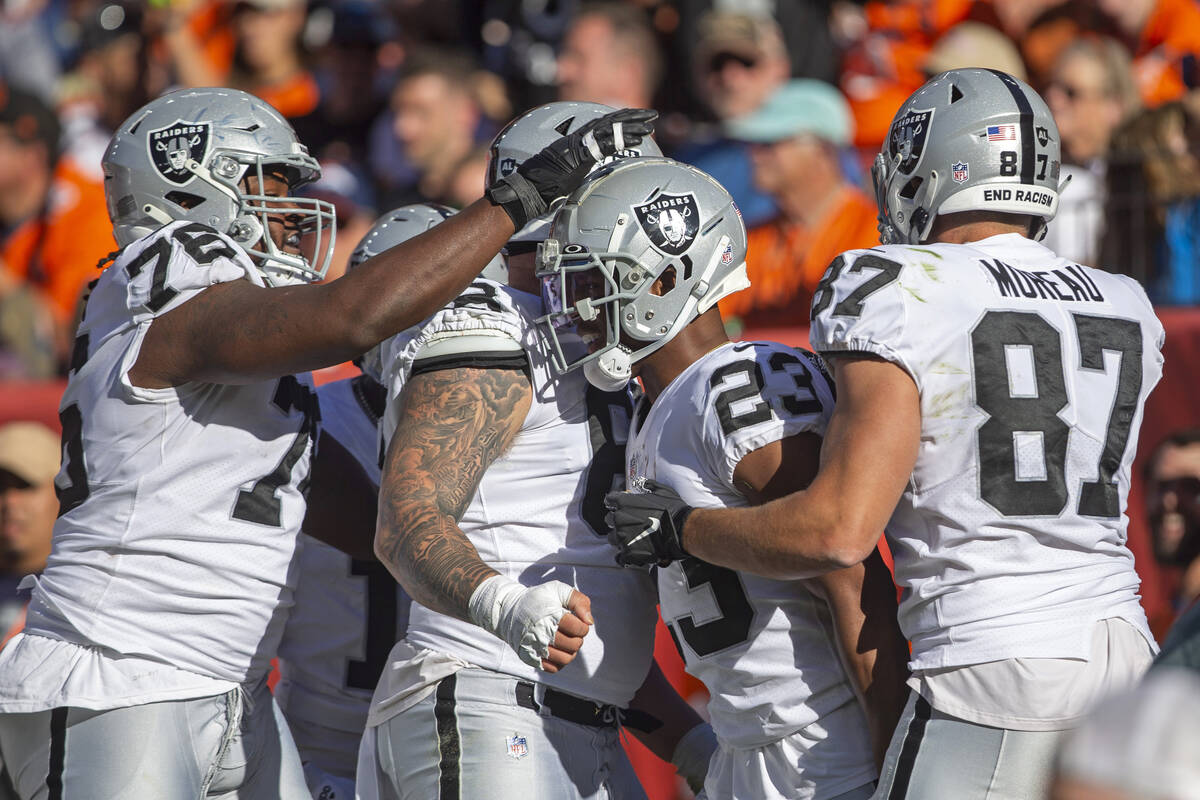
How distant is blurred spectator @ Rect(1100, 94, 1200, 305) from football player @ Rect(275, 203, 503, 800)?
335cm

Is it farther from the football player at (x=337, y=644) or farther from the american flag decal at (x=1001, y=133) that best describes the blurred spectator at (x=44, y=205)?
the american flag decal at (x=1001, y=133)

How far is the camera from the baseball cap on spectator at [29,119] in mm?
8945

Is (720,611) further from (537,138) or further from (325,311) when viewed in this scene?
(537,138)

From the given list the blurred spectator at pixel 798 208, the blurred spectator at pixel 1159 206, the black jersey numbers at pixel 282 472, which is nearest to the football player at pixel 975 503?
the black jersey numbers at pixel 282 472

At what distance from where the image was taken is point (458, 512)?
283 centimetres

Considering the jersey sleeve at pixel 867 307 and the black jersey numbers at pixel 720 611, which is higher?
A: the jersey sleeve at pixel 867 307

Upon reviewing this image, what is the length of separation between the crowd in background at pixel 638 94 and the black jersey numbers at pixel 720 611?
138 inches

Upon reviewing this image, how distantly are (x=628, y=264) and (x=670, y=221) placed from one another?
0.45 feet

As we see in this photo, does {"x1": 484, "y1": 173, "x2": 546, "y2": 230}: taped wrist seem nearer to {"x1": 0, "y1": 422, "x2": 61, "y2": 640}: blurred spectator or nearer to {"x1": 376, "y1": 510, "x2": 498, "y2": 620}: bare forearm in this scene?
{"x1": 376, "y1": 510, "x2": 498, "y2": 620}: bare forearm

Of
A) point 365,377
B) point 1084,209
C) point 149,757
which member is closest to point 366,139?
point 1084,209

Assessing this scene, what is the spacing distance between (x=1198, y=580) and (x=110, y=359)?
383cm

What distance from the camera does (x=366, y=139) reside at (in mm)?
9359

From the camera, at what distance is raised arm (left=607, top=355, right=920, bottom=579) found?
8.05ft

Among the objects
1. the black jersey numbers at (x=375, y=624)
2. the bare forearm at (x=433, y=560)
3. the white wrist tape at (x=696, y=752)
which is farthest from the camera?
the black jersey numbers at (x=375, y=624)
